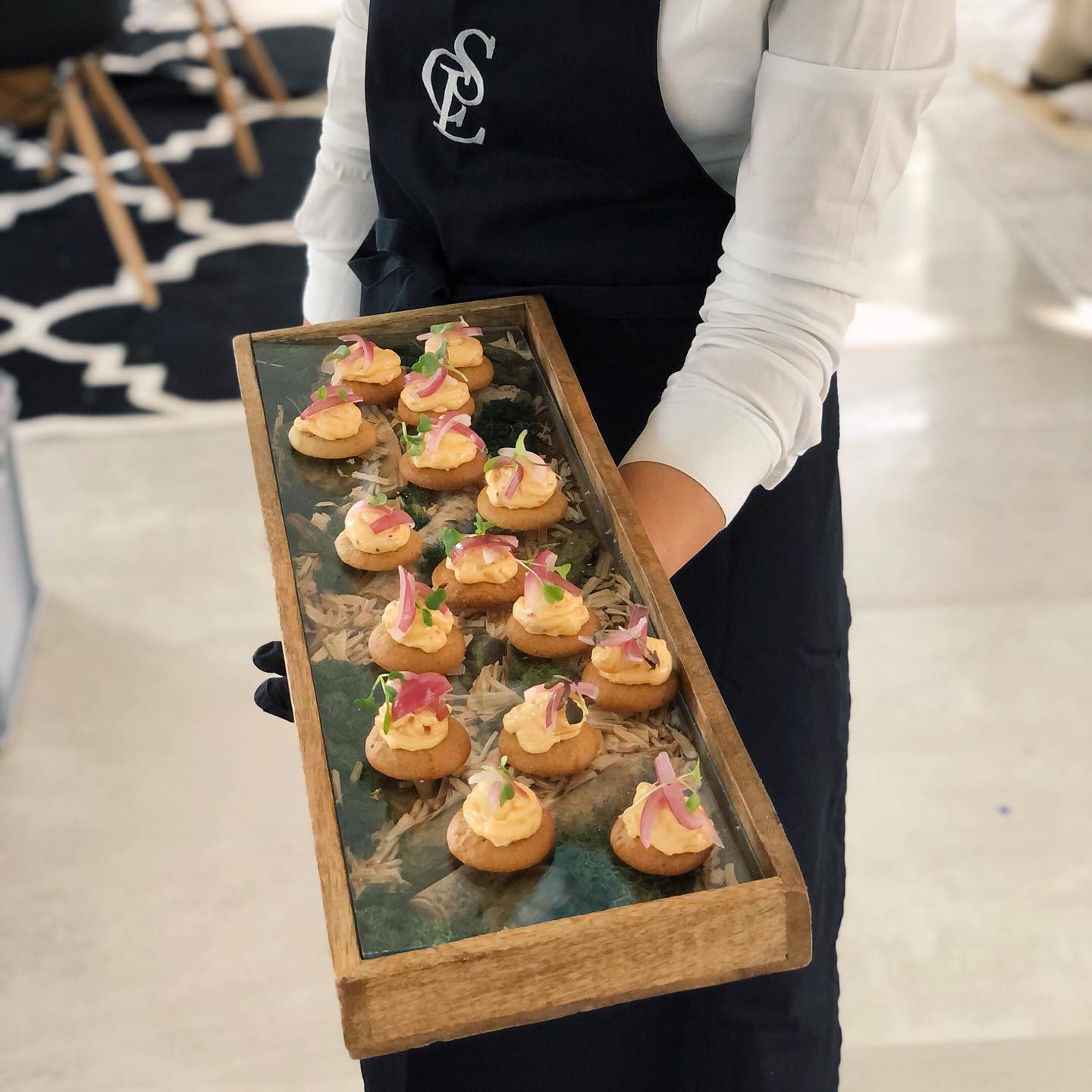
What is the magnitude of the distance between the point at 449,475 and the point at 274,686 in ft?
0.60

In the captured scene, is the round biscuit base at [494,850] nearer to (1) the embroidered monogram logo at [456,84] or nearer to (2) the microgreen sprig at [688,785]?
(2) the microgreen sprig at [688,785]

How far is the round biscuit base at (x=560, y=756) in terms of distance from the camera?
0.67 m

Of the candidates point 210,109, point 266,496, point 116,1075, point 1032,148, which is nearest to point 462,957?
point 266,496

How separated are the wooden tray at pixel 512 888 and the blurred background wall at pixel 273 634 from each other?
1028mm

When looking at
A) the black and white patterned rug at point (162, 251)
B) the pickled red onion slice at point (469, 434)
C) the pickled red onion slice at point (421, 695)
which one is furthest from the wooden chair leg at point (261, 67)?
the pickled red onion slice at point (421, 695)

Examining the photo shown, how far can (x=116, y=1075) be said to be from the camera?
5.20ft

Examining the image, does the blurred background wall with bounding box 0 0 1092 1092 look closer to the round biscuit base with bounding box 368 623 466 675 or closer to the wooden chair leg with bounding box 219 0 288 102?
the wooden chair leg with bounding box 219 0 288 102

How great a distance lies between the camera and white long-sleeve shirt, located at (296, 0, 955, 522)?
0.76 meters

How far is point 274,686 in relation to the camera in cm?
90

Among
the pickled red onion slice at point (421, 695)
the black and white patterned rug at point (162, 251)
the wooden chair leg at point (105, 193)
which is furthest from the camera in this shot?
the wooden chair leg at point (105, 193)

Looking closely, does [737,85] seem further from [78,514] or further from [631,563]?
[78,514]

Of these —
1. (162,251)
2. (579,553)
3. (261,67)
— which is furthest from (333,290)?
(261,67)

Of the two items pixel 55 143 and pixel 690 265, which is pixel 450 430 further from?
pixel 55 143

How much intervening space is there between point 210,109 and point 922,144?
1.99 meters
